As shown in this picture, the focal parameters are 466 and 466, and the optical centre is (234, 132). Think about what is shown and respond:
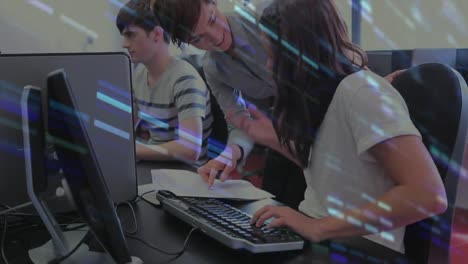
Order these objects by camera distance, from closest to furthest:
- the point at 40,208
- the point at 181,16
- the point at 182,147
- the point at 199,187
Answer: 1. the point at 40,208
2. the point at 199,187
3. the point at 181,16
4. the point at 182,147

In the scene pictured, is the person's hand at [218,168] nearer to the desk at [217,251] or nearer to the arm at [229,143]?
the arm at [229,143]

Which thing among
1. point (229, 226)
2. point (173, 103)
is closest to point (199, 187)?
point (229, 226)

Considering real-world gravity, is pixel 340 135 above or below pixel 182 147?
above

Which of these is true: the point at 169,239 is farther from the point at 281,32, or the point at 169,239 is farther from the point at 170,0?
the point at 170,0

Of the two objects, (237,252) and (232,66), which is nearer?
(237,252)

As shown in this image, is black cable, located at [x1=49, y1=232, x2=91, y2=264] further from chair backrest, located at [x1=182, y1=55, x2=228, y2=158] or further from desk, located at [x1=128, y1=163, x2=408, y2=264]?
chair backrest, located at [x1=182, y1=55, x2=228, y2=158]

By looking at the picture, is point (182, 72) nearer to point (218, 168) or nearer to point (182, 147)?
point (182, 147)

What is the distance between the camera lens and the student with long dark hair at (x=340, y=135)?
0.75 meters

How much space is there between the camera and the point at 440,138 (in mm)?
851

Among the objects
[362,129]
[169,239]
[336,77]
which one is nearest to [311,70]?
[336,77]


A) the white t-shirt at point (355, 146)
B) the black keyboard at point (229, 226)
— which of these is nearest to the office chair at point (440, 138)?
the white t-shirt at point (355, 146)

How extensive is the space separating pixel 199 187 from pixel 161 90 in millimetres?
806

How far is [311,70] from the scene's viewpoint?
0.87 meters

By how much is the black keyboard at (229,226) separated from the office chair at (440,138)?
0.25 meters
